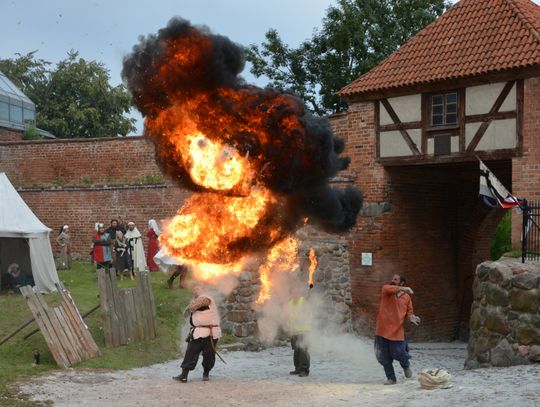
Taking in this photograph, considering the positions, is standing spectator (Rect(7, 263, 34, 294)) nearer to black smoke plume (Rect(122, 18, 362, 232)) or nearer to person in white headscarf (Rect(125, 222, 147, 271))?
person in white headscarf (Rect(125, 222, 147, 271))

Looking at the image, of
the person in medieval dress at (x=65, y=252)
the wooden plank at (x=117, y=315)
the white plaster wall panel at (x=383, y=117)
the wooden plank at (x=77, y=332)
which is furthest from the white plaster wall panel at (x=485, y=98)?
the person in medieval dress at (x=65, y=252)

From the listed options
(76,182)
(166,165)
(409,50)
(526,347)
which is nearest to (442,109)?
(409,50)

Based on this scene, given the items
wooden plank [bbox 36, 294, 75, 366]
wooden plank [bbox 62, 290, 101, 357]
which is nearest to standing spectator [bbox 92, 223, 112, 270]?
wooden plank [bbox 62, 290, 101, 357]

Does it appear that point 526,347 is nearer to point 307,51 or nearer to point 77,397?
point 77,397

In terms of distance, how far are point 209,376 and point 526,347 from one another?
4.87 metres

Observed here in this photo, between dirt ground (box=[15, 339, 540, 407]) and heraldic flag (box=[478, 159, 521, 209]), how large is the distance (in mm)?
3634

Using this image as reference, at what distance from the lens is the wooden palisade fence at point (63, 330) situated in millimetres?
11859

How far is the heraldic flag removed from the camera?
536 inches

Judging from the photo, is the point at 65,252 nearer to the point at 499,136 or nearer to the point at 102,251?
the point at 102,251

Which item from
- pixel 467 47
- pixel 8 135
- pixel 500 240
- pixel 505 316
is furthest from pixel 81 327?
pixel 8 135

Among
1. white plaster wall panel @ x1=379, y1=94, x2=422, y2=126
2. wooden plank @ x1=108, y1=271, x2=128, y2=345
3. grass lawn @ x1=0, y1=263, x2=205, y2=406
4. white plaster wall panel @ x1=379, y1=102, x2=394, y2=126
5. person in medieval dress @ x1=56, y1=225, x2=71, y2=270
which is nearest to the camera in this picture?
grass lawn @ x1=0, y1=263, x2=205, y2=406

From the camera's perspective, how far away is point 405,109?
1748 centimetres

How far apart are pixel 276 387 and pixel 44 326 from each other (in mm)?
3903

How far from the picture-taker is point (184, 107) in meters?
9.94
